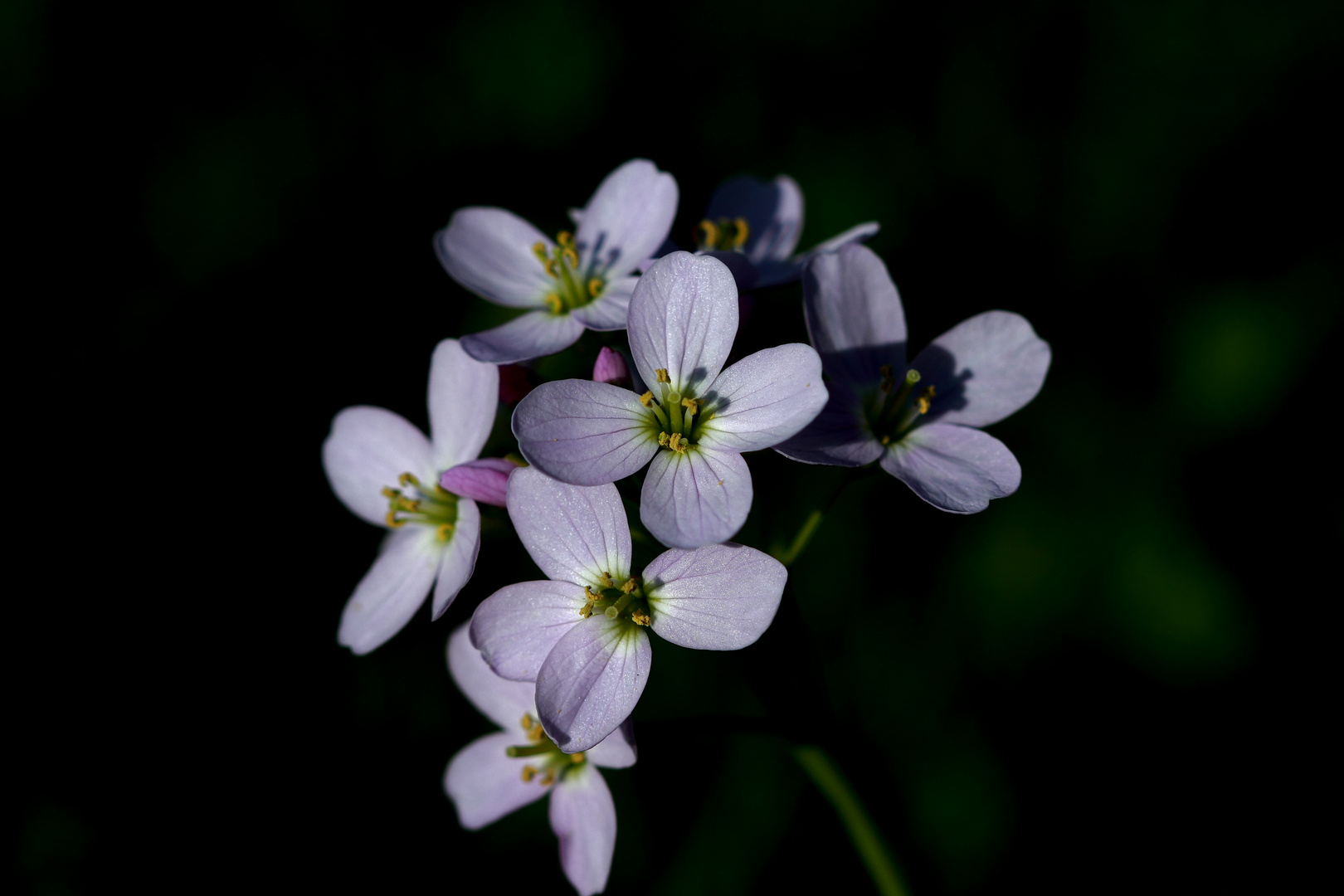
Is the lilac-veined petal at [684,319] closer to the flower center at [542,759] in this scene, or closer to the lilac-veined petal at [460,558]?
the lilac-veined petal at [460,558]

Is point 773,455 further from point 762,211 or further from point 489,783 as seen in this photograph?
point 489,783

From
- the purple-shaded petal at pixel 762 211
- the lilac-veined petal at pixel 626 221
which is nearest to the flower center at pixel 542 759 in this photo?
the lilac-veined petal at pixel 626 221

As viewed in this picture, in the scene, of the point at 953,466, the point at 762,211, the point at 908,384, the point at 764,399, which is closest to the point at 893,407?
the point at 908,384

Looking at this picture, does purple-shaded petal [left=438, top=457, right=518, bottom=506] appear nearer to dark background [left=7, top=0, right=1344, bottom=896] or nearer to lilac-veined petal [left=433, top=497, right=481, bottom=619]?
lilac-veined petal [left=433, top=497, right=481, bottom=619]

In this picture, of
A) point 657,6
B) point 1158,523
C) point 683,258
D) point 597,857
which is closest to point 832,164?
point 657,6

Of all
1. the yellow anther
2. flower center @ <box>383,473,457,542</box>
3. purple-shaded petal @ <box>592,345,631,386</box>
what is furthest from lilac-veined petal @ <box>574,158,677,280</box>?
flower center @ <box>383,473,457,542</box>

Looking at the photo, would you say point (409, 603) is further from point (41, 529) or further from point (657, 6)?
point (657, 6)
